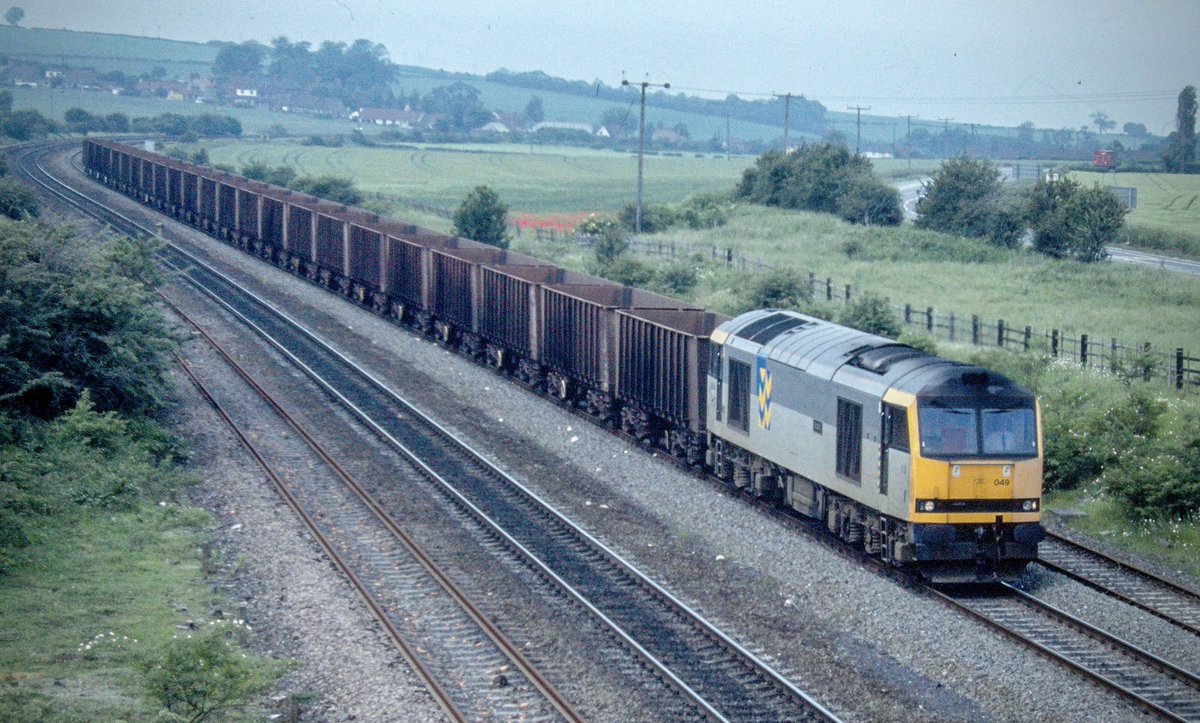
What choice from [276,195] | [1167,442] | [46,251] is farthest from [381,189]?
[1167,442]

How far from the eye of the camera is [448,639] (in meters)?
13.9

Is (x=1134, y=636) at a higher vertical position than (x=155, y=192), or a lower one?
lower

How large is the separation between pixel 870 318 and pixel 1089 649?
18396 mm

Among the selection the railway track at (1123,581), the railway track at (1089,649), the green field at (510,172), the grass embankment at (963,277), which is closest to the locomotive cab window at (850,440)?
the railway track at (1089,649)

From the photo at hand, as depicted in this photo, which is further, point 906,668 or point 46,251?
point 46,251

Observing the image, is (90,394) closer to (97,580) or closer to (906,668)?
(97,580)

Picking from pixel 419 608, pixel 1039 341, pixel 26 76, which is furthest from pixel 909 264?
pixel 26 76

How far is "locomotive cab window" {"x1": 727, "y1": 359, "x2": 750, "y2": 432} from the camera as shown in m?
19.5

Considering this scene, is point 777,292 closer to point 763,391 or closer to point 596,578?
point 763,391

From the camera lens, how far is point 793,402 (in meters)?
17.9

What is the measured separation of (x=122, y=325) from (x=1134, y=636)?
1798 cm

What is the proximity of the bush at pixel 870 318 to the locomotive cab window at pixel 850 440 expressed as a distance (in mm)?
14851

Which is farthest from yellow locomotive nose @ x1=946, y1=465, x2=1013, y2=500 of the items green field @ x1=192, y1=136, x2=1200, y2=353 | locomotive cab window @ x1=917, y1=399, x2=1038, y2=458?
green field @ x1=192, y1=136, x2=1200, y2=353

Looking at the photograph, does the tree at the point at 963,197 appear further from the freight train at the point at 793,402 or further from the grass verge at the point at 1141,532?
the grass verge at the point at 1141,532
